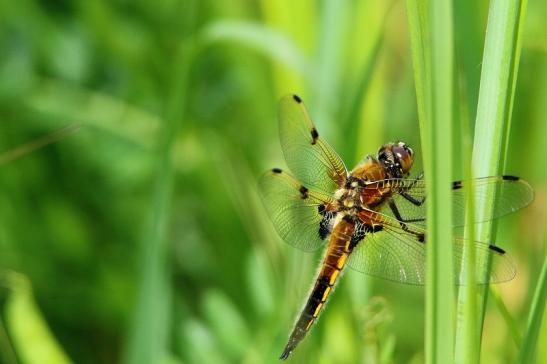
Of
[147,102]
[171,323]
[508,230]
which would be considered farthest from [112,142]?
[508,230]

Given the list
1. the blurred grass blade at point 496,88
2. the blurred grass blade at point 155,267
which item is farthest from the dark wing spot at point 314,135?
the blurred grass blade at point 496,88

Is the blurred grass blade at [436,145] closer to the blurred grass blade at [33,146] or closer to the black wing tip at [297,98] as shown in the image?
the black wing tip at [297,98]

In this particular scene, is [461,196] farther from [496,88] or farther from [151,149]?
[151,149]

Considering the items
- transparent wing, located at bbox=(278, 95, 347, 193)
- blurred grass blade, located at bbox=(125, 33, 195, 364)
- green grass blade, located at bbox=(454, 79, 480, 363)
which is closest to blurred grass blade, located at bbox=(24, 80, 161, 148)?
blurred grass blade, located at bbox=(125, 33, 195, 364)

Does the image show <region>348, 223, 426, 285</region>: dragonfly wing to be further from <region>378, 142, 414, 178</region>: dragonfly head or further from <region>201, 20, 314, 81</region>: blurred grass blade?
<region>201, 20, 314, 81</region>: blurred grass blade

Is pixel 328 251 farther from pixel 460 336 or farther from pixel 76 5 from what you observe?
pixel 76 5

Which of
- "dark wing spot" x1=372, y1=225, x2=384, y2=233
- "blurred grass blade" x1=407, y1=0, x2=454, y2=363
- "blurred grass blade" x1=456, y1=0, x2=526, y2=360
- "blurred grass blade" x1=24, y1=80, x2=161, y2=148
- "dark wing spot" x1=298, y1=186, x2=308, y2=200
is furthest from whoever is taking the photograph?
"blurred grass blade" x1=24, y1=80, x2=161, y2=148
